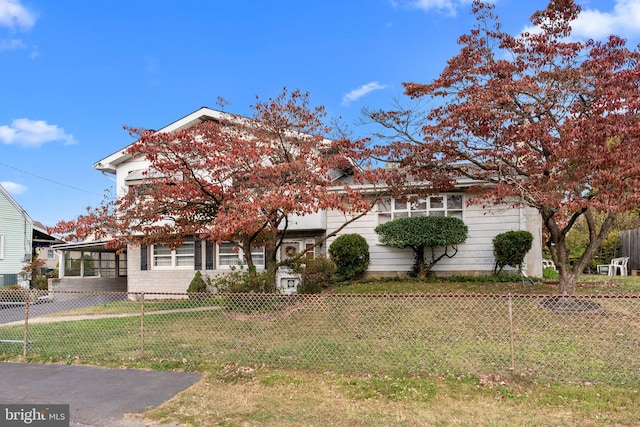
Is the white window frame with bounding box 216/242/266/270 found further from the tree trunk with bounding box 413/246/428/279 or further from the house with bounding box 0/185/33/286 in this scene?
the house with bounding box 0/185/33/286

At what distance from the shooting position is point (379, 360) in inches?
241

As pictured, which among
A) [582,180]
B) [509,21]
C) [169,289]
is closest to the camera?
[582,180]

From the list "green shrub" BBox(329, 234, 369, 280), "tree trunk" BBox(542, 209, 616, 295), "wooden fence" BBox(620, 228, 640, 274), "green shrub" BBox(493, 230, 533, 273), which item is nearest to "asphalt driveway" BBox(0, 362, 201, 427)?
"tree trunk" BBox(542, 209, 616, 295)

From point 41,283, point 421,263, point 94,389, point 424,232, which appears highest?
point 424,232

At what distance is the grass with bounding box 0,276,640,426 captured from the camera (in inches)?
175

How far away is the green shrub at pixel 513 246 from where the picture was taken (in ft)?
43.1

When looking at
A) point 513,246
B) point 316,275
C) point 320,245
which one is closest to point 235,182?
point 316,275

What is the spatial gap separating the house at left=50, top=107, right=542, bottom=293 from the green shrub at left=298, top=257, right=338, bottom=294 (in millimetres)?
764

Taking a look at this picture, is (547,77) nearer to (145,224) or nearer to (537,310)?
(537,310)

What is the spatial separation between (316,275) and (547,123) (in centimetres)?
777

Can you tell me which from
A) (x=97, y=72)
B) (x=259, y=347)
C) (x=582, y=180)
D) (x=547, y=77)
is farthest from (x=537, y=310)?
(x=97, y=72)

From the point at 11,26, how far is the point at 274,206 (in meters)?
11.7

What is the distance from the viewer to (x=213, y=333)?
838 centimetres

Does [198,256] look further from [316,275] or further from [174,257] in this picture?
[316,275]
